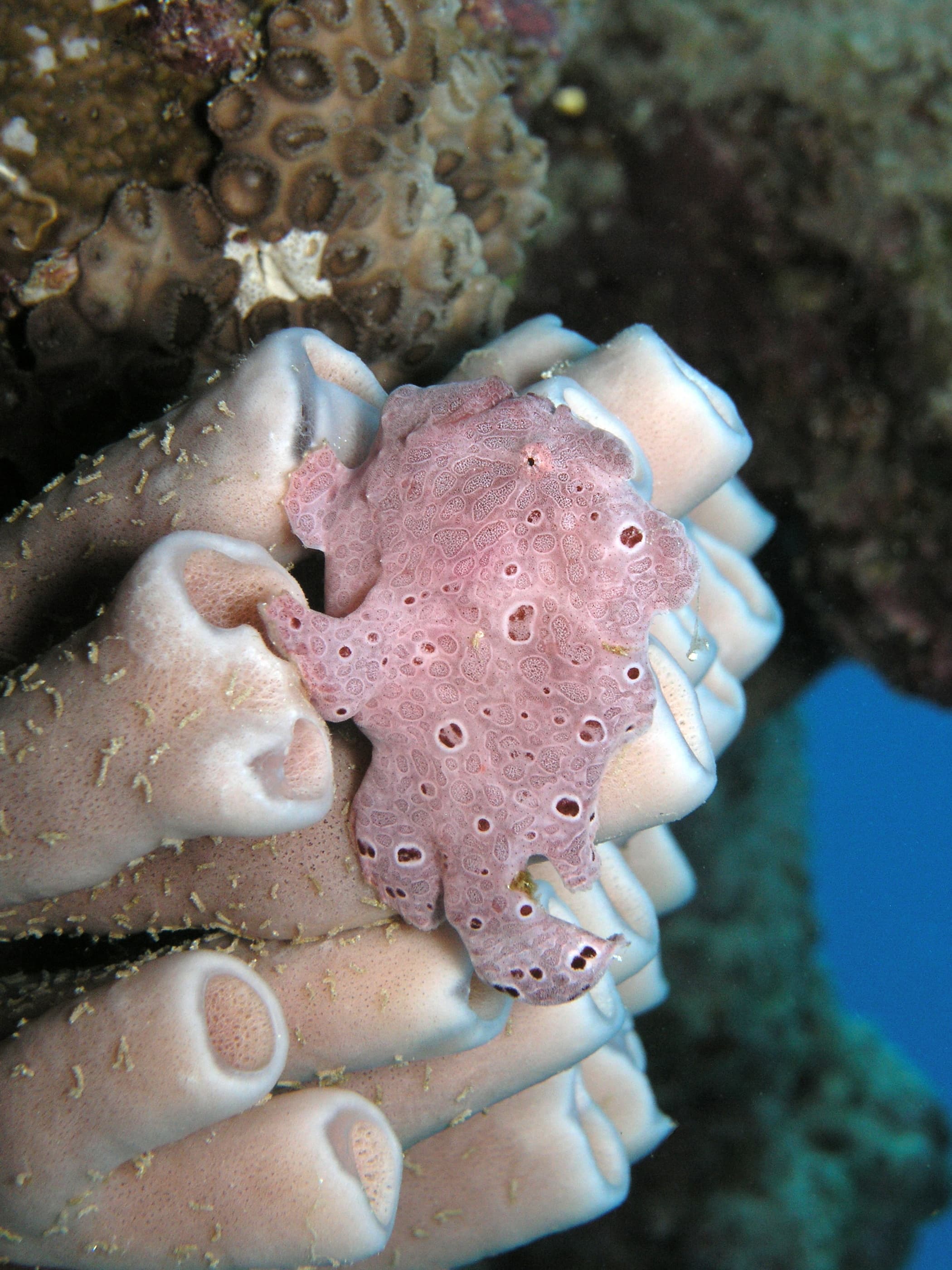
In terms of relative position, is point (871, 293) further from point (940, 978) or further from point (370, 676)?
point (940, 978)

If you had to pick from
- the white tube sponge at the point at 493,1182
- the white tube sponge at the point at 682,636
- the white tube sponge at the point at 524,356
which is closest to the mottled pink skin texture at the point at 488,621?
the white tube sponge at the point at 682,636

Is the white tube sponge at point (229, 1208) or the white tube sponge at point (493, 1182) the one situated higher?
the white tube sponge at point (229, 1208)

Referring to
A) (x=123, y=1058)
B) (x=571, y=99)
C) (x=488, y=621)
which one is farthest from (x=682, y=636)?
(x=571, y=99)

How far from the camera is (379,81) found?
2.58 meters

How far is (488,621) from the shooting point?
1.41 m

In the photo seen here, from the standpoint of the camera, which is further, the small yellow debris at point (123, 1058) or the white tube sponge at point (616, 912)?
the white tube sponge at point (616, 912)

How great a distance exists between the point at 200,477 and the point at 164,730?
20.5 inches

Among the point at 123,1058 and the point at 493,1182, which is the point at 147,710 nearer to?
the point at 123,1058

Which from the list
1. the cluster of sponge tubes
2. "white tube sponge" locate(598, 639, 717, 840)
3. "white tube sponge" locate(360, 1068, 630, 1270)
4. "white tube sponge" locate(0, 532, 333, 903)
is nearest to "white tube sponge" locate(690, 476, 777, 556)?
the cluster of sponge tubes

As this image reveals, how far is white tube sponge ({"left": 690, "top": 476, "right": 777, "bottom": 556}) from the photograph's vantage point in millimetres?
3762

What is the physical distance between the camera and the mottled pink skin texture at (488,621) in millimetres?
1388

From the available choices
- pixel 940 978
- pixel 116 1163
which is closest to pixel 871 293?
pixel 116 1163

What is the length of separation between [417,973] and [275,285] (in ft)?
7.39

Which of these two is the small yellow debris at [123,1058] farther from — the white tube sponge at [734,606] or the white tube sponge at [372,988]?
the white tube sponge at [734,606]
